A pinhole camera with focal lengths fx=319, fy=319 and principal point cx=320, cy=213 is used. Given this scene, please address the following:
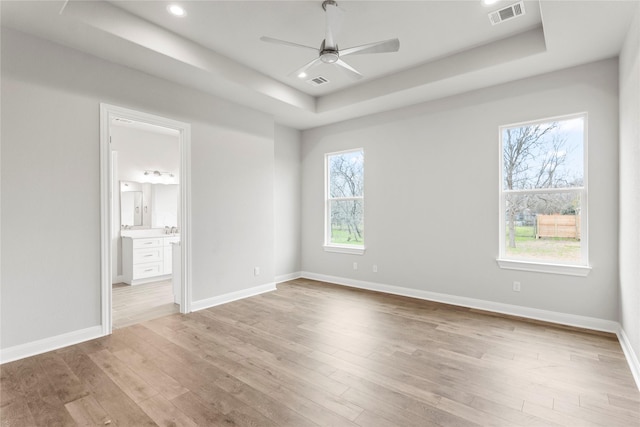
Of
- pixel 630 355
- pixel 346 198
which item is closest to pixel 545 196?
pixel 630 355

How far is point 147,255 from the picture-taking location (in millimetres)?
5863

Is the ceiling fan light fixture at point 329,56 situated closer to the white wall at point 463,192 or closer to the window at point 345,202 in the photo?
the white wall at point 463,192

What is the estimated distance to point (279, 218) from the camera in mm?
5824

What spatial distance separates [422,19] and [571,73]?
189cm

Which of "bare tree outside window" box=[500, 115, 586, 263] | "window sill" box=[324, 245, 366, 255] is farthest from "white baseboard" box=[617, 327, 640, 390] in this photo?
"window sill" box=[324, 245, 366, 255]

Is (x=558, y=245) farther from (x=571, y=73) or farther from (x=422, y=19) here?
(x=422, y=19)

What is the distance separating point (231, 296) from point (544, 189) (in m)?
4.25

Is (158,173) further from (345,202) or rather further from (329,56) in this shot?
(329,56)

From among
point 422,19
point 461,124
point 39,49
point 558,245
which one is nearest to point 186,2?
point 39,49

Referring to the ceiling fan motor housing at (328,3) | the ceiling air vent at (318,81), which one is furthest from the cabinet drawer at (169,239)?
the ceiling fan motor housing at (328,3)

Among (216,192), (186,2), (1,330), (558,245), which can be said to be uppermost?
(186,2)

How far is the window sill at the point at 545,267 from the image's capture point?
3475 mm

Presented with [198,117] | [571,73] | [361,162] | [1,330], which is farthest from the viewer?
[361,162]

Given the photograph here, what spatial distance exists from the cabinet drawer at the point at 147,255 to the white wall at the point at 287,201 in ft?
7.52
